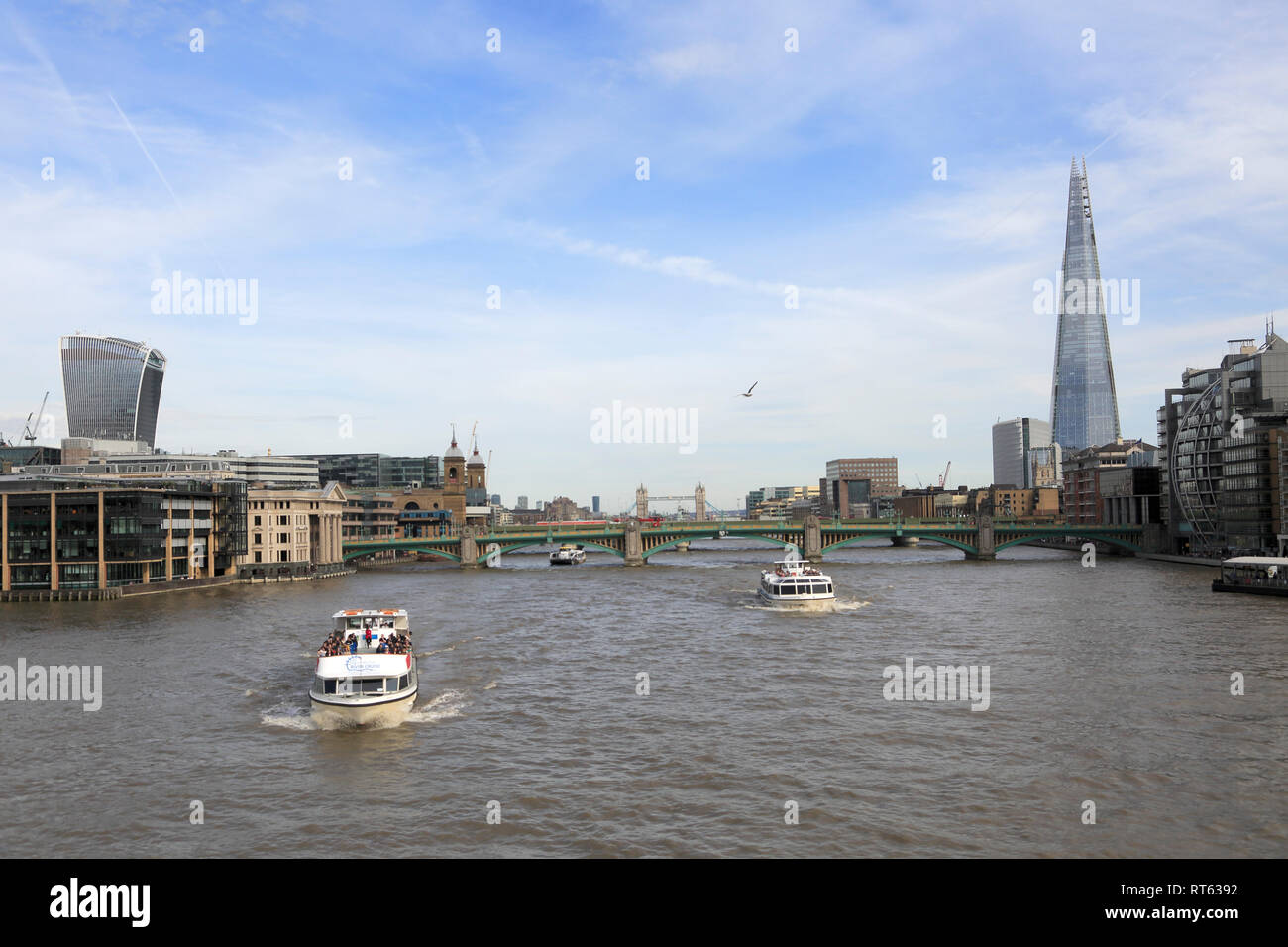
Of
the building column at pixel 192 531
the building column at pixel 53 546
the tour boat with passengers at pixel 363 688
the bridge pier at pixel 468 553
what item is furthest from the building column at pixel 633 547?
the tour boat with passengers at pixel 363 688

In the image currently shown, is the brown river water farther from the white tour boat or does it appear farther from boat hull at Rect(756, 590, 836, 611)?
the white tour boat

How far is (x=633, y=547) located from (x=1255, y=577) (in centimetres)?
8242

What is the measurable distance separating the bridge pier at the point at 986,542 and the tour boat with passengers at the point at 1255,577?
5249cm

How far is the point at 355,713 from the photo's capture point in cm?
3688

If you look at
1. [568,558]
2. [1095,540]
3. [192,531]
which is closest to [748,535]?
[568,558]

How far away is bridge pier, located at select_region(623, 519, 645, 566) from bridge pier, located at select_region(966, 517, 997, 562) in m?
54.1

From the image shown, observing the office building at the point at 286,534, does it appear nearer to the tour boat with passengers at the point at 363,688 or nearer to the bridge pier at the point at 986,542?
the tour boat with passengers at the point at 363,688

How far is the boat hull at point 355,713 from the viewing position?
36.9 m

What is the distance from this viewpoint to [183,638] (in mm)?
63000

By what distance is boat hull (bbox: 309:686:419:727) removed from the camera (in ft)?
121

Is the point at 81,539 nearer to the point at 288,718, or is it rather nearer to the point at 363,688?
the point at 288,718

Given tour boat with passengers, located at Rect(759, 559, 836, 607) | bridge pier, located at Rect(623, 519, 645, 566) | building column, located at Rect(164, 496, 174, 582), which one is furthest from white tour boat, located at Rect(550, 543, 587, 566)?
tour boat with passengers, located at Rect(759, 559, 836, 607)
